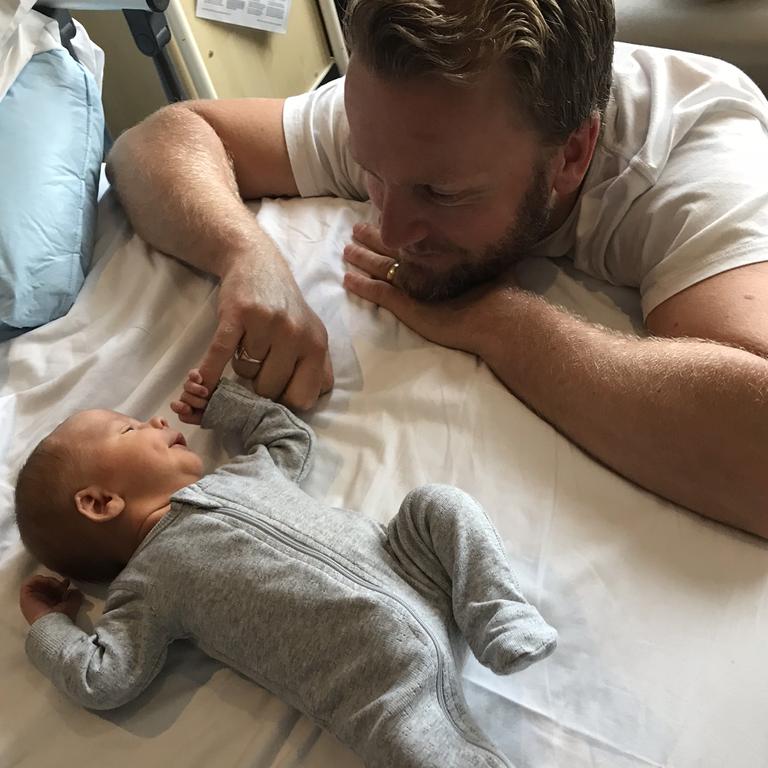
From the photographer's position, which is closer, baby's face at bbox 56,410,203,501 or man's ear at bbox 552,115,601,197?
baby's face at bbox 56,410,203,501

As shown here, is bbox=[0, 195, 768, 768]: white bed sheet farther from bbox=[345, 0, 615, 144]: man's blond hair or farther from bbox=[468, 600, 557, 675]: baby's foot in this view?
bbox=[345, 0, 615, 144]: man's blond hair

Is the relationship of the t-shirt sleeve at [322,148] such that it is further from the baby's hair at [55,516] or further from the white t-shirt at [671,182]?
the baby's hair at [55,516]

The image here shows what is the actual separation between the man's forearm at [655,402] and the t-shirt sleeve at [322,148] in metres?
0.49

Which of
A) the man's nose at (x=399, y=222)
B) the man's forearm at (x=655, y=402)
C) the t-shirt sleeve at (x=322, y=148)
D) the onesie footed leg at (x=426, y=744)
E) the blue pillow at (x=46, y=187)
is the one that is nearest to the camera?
the onesie footed leg at (x=426, y=744)

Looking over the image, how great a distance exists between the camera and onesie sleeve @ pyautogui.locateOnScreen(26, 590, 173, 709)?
82 centimetres

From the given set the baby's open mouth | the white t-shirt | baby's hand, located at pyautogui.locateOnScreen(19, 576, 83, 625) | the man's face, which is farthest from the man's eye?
baby's hand, located at pyautogui.locateOnScreen(19, 576, 83, 625)

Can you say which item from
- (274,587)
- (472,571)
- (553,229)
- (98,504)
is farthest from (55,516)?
(553,229)

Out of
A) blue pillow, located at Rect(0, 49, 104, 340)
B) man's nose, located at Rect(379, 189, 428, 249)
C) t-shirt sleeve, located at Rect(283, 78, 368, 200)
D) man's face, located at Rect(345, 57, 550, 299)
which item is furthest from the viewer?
t-shirt sleeve, located at Rect(283, 78, 368, 200)

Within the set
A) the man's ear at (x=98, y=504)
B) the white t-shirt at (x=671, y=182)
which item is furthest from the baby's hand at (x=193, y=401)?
the white t-shirt at (x=671, y=182)

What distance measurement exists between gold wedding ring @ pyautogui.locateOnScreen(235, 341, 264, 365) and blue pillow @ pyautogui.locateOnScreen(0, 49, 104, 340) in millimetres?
364

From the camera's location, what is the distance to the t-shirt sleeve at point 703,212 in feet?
3.33

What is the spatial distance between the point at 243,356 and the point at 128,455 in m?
0.22

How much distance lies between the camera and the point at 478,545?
2.74 feet

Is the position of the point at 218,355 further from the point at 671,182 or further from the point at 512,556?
the point at 671,182
